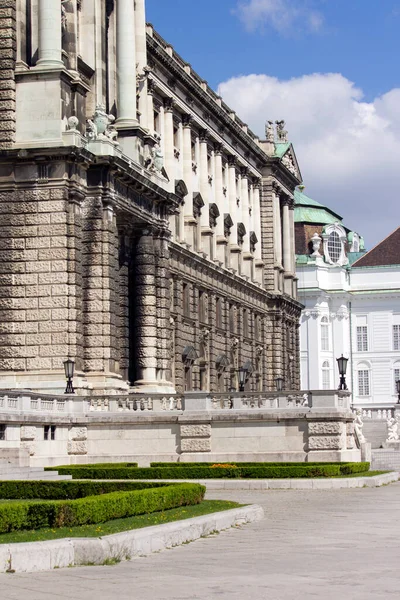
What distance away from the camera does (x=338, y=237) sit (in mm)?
132875

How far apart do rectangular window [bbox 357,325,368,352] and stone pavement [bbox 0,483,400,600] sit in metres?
102

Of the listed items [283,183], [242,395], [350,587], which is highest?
[283,183]

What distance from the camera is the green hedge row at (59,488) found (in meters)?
27.8

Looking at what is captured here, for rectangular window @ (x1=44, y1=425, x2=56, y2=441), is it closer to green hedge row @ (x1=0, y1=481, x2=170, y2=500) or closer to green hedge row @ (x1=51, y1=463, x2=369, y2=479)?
green hedge row @ (x1=51, y1=463, x2=369, y2=479)

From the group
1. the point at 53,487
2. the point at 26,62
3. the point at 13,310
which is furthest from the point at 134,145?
the point at 53,487

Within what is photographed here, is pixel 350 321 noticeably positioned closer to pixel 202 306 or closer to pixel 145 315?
pixel 202 306

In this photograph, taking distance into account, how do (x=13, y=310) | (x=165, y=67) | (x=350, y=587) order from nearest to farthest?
(x=350, y=587) → (x=13, y=310) → (x=165, y=67)

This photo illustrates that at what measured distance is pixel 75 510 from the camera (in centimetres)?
2084

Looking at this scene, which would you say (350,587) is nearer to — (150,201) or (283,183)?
(150,201)

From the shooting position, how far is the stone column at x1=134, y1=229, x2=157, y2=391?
189 ft

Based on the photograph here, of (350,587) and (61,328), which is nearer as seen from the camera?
(350,587)

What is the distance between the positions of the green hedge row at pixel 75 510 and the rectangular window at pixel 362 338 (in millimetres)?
104893

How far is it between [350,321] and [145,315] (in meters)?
72.6

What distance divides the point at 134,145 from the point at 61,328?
11906mm
